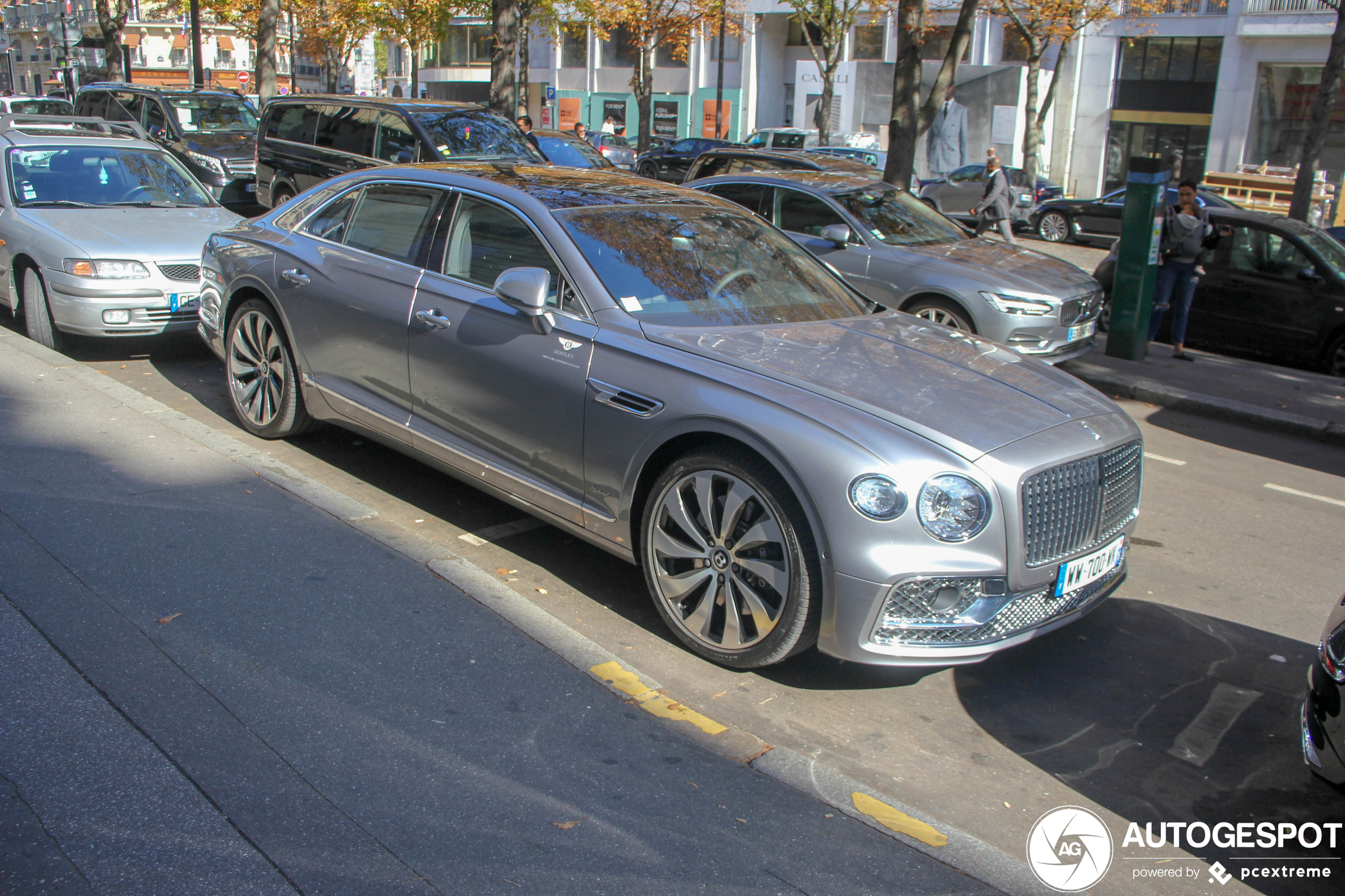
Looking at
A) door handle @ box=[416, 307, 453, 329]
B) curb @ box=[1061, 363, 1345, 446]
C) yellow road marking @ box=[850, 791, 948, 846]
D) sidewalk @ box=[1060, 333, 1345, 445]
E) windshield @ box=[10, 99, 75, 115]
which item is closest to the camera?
yellow road marking @ box=[850, 791, 948, 846]

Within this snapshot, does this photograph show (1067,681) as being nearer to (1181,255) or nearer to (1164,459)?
(1164,459)

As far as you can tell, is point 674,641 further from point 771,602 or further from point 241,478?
point 241,478

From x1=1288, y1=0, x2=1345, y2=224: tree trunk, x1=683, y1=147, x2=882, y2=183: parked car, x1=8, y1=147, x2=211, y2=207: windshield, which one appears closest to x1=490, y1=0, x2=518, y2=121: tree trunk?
x1=683, y1=147, x2=882, y2=183: parked car

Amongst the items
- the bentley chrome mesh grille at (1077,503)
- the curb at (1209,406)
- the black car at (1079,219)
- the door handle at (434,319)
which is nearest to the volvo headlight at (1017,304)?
the curb at (1209,406)

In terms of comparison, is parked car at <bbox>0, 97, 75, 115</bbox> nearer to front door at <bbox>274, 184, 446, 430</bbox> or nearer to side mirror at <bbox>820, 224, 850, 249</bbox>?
side mirror at <bbox>820, 224, 850, 249</bbox>

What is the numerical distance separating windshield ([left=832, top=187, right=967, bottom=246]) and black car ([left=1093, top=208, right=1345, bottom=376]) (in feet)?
8.97

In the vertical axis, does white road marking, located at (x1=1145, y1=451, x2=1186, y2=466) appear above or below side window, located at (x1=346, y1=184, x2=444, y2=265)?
below

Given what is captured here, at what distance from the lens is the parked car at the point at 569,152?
16656mm

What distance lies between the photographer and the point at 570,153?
16953 millimetres

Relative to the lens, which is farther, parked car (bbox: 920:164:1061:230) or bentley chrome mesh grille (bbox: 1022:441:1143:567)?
parked car (bbox: 920:164:1061:230)

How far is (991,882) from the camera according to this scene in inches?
116

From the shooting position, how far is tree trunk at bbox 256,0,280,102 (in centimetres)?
2527

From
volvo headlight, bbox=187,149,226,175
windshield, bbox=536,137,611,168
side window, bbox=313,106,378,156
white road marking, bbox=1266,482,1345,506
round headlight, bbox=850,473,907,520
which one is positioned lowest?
white road marking, bbox=1266,482,1345,506

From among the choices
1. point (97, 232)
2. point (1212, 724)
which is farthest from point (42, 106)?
point (1212, 724)
